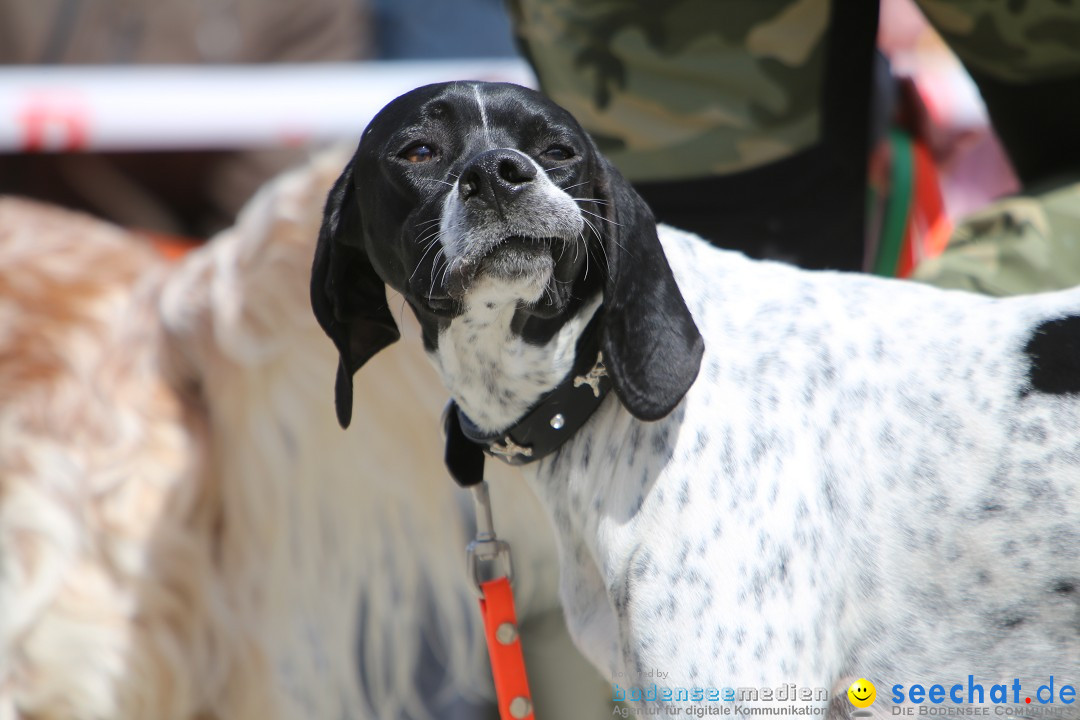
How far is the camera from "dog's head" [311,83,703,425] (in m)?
1.38

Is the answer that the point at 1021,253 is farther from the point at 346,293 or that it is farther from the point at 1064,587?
the point at 346,293

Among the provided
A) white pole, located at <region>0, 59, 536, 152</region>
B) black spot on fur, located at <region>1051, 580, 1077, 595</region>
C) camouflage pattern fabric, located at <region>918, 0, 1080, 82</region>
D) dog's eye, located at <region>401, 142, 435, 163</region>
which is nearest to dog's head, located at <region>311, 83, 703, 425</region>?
dog's eye, located at <region>401, 142, 435, 163</region>

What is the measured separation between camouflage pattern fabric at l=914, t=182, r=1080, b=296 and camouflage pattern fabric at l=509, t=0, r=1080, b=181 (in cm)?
28

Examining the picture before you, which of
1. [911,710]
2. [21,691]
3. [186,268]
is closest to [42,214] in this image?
[186,268]

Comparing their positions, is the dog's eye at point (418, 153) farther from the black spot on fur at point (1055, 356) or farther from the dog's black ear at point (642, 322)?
the black spot on fur at point (1055, 356)

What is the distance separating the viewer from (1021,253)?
1985 millimetres

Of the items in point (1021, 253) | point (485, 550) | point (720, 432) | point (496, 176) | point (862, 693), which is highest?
point (496, 176)

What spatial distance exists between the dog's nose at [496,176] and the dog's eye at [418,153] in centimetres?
11

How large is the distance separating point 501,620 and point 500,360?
0.41 metres

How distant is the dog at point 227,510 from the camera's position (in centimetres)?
233

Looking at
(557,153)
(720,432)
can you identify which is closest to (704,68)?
(557,153)

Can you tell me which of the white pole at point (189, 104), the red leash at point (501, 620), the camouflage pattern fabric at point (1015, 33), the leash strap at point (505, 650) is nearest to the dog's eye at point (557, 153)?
the red leash at point (501, 620)

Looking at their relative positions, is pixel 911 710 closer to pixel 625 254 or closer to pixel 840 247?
pixel 625 254

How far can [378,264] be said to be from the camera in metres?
1.54
